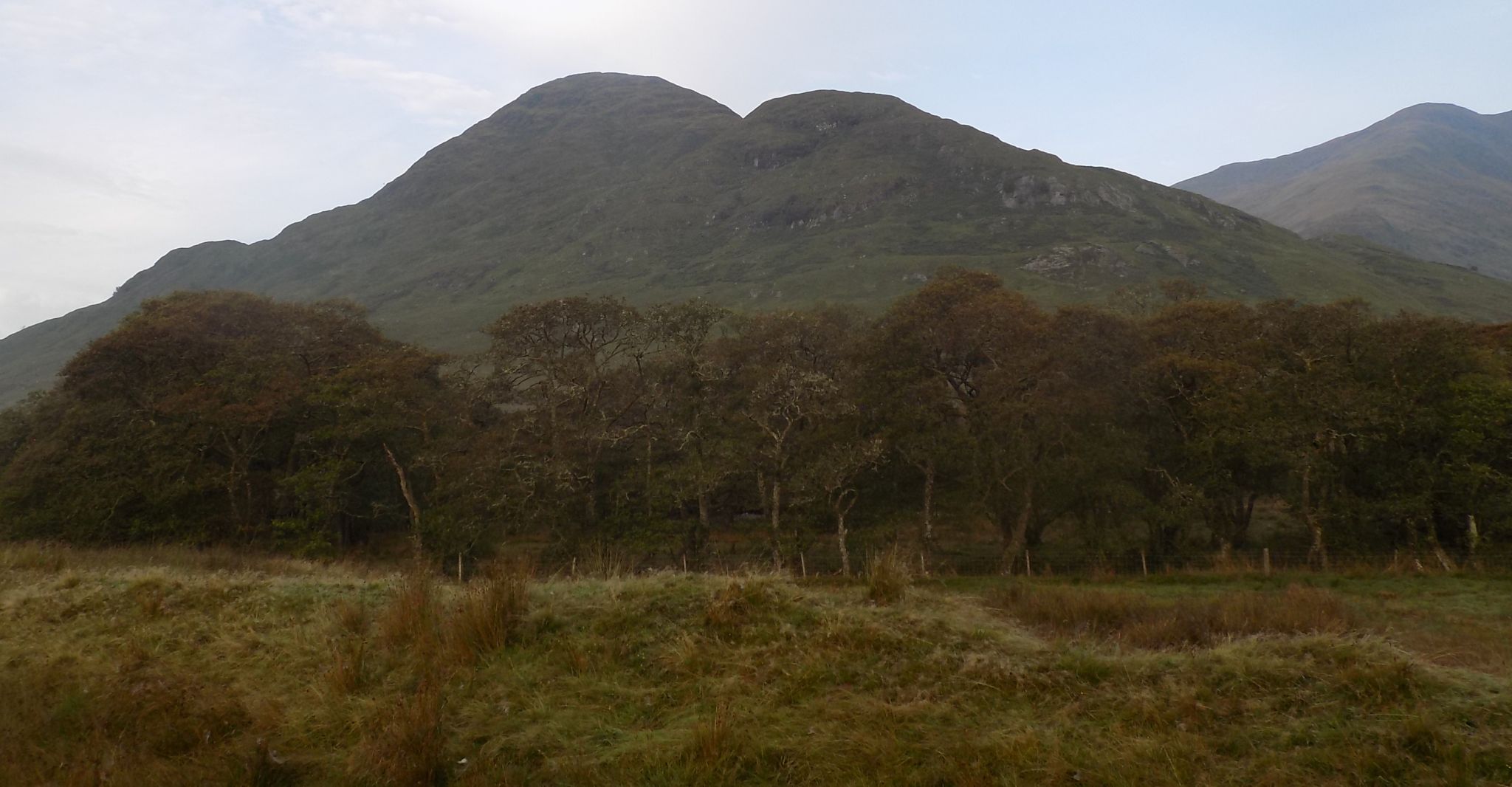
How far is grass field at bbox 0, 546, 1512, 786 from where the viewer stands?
4871 mm

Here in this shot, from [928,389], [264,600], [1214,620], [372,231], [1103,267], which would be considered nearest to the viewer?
[264,600]

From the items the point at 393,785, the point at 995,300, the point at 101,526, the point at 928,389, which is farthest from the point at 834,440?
the point at 101,526

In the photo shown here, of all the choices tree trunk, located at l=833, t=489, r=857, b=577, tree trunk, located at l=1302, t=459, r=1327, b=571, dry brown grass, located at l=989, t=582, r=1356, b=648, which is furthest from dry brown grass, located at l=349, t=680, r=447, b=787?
tree trunk, located at l=1302, t=459, r=1327, b=571

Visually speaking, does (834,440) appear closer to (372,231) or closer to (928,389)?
(928,389)

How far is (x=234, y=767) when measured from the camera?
5227 millimetres

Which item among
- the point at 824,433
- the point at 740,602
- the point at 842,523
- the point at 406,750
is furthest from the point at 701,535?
the point at 406,750

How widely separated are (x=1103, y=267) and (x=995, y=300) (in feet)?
292

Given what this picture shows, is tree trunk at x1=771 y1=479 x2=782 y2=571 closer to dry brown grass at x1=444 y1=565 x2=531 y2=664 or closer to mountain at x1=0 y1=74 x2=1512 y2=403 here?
dry brown grass at x1=444 y1=565 x2=531 y2=664

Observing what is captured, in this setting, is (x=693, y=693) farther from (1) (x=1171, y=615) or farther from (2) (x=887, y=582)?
(1) (x=1171, y=615)

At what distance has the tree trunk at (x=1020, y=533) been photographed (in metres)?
21.6

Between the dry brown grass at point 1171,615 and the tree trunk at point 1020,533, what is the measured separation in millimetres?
8896

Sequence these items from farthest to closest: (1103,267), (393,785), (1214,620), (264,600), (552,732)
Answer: (1103,267), (1214,620), (264,600), (552,732), (393,785)

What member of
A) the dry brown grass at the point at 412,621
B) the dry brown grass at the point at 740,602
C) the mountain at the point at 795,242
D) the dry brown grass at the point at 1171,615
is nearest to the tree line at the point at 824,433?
the dry brown grass at the point at 1171,615

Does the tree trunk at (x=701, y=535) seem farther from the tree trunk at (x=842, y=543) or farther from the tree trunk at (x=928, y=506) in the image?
the tree trunk at (x=928, y=506)
